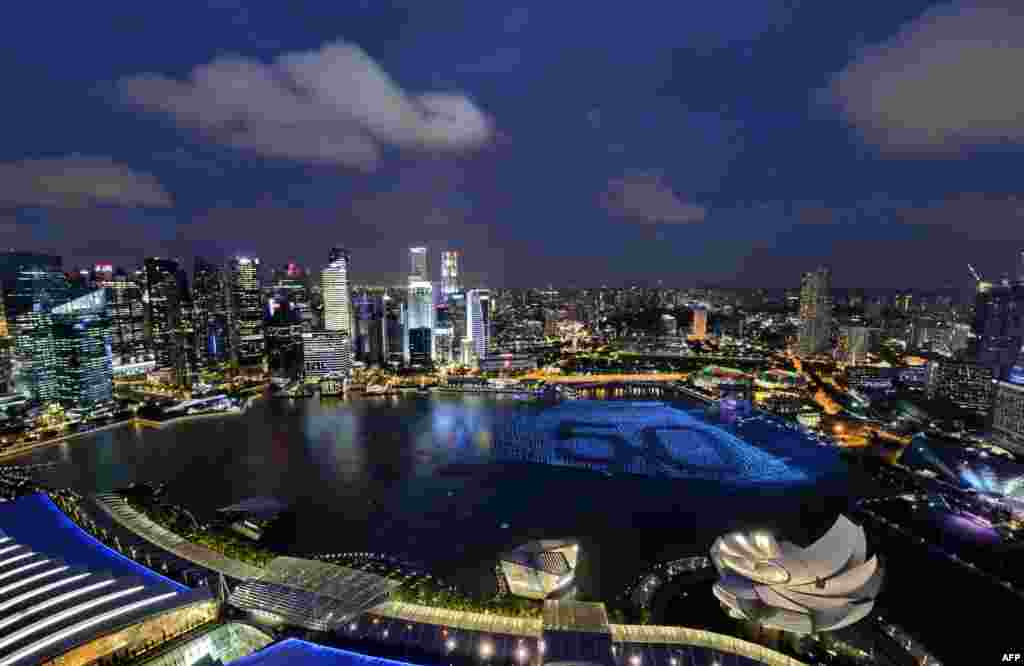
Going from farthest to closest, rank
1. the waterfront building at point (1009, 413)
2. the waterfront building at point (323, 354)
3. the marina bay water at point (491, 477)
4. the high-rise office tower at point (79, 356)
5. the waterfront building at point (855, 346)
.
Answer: the waterfront building at point (855, 346) < the waterfront building at point (323, 354) < the high-rise office tower at point (79, 356) < the waterfront building at point (1009, 413) < the marina bay water at point (491, 477)

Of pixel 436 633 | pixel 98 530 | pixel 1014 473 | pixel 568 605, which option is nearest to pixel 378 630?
pixel 436 633

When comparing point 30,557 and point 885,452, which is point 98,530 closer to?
point 30,557

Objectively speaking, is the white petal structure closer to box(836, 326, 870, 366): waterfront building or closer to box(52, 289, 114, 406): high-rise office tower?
box(52, 289, 114, 406): high-rise office tower

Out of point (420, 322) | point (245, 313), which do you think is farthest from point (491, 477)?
point (245, 313)

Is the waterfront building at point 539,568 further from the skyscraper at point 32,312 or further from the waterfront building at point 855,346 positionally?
the waterfront building at point 855,346

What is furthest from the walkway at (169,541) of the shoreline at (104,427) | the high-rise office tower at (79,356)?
the high-rise office tower at (79,356)
